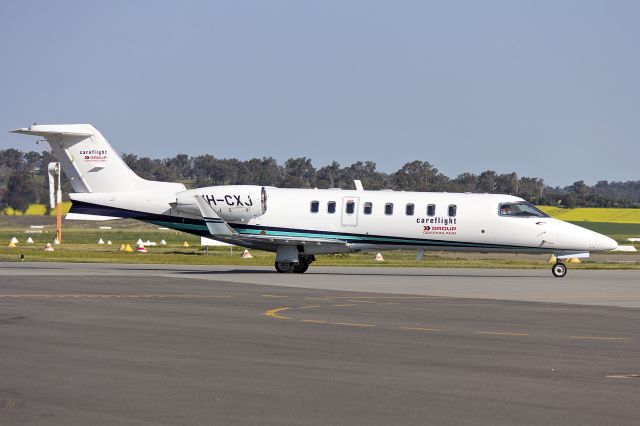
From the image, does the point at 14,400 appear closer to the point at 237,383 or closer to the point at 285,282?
the point at 237,383

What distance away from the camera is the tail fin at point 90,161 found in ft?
135

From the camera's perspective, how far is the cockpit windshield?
3988cm

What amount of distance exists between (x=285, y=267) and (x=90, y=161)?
8.24 metres

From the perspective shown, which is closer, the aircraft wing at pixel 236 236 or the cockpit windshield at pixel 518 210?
the aircraft wing at pixel 236 236

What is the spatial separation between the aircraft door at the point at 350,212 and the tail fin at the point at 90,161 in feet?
20.0

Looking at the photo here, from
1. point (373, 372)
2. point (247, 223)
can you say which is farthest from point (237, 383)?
point (247, 223)

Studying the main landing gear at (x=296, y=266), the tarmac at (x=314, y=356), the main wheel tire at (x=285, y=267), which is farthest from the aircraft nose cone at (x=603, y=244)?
the main wheel tire at (x=285, y=267)

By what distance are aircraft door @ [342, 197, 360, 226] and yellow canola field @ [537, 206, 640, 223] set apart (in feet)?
285

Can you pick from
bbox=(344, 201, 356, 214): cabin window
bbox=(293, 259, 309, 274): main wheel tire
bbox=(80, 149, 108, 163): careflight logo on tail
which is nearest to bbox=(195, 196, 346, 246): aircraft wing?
bbox=(344, 201, 356, 214): cabin window

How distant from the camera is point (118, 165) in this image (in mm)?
41469

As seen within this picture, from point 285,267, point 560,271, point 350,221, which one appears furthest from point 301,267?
point 560,271

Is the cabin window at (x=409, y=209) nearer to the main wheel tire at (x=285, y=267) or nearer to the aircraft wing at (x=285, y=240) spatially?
the aircraft wing at (x=285, y=240)

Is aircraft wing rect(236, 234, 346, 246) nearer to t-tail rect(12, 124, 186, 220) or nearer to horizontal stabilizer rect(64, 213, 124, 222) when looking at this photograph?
t-tail rect(12, 124, 186, 220)

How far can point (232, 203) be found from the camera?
39.9 meters
